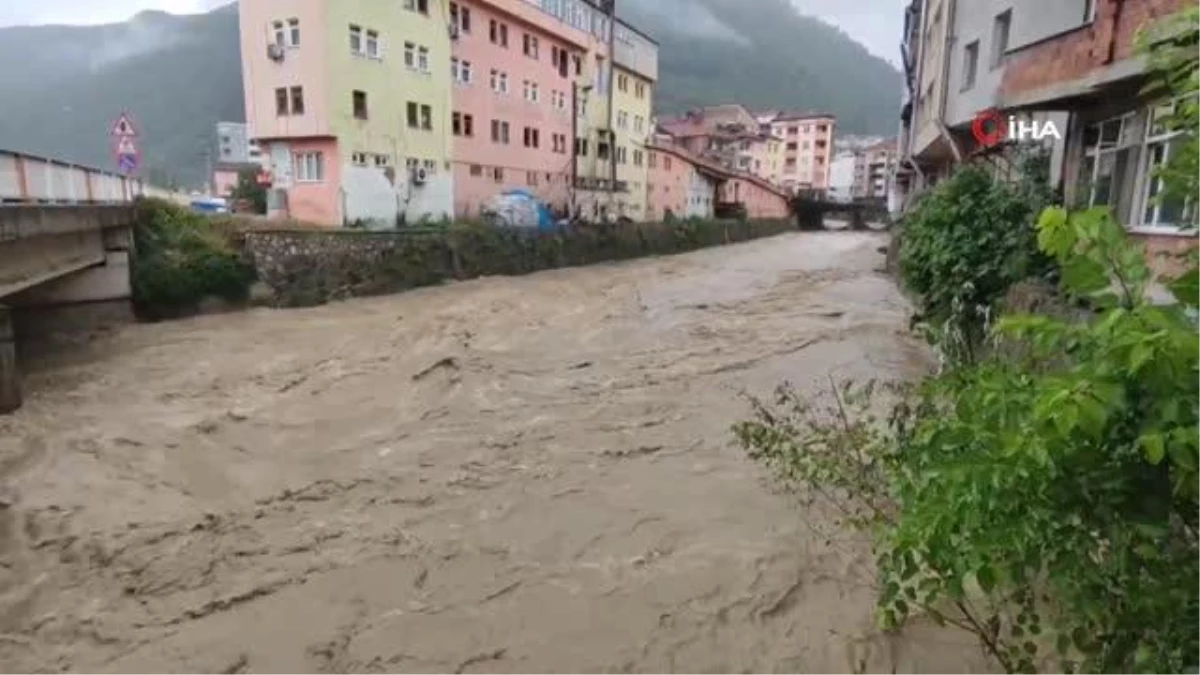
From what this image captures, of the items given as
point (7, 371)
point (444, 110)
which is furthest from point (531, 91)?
point (7, 371)

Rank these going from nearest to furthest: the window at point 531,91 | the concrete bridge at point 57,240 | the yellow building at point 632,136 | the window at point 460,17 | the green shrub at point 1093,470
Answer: the green shrub at point 1093,470
the concrete bridge at point 57,240
the window at point 460,17
the window at point 531,91
the yellow building at point 632,136

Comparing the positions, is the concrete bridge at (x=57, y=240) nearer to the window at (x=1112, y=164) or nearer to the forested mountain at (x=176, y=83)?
the window at (x=1112, y=164)

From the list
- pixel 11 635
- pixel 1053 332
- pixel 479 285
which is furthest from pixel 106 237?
pixel 1053 332

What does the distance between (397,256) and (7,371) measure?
14.2 metres

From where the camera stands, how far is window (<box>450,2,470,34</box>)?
3163cm

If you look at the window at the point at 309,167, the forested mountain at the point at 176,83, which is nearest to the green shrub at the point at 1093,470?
the window at the point at 309,167

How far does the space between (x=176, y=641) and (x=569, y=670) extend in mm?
2734

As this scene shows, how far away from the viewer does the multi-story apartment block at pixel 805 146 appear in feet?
335

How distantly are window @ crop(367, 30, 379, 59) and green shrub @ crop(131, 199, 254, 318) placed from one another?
10.3 metres

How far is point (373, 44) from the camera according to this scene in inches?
1089

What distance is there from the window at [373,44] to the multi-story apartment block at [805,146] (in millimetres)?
80871

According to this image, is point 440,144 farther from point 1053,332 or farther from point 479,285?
point 1053,332

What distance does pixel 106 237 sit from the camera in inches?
677

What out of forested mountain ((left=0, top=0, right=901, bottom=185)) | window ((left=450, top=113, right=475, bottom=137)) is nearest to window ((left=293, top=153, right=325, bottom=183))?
window ((left=450, top=113, right=475, bottom=137))
